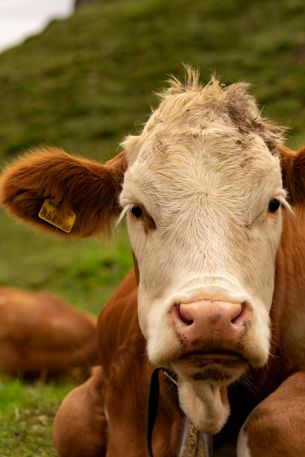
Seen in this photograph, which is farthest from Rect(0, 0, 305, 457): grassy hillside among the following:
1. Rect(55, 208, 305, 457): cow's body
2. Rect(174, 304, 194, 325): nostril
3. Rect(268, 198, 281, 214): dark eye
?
Rect(174, 304, 194, 325): nostril

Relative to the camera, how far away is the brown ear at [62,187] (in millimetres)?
5449

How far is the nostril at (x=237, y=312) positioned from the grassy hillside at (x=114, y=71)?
496 inches

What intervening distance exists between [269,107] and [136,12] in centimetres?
970

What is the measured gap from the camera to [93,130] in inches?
969

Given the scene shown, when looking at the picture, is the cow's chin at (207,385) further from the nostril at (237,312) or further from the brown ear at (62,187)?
the brown ear at (62,187)

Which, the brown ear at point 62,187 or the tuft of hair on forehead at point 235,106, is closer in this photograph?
the tuft of hair on forehead at point 235,106

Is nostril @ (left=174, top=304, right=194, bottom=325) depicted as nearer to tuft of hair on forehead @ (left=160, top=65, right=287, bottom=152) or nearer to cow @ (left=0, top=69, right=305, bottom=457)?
cow @ (left=0, top=69, right=305, bottom=457)

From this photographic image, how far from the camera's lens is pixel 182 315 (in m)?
4.32

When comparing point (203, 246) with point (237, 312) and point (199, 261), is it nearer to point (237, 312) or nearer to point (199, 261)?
point (199, 261)

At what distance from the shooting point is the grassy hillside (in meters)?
19.8

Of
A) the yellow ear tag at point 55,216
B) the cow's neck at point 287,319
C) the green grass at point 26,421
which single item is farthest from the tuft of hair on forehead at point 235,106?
the green grass at point 26,421

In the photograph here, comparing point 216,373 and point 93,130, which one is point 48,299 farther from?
point 93,130

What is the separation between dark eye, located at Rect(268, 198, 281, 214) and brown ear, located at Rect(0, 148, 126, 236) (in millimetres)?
905

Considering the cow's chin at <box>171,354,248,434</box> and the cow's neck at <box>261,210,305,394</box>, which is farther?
the cow's neck at <box>261,210,305,394</box>
